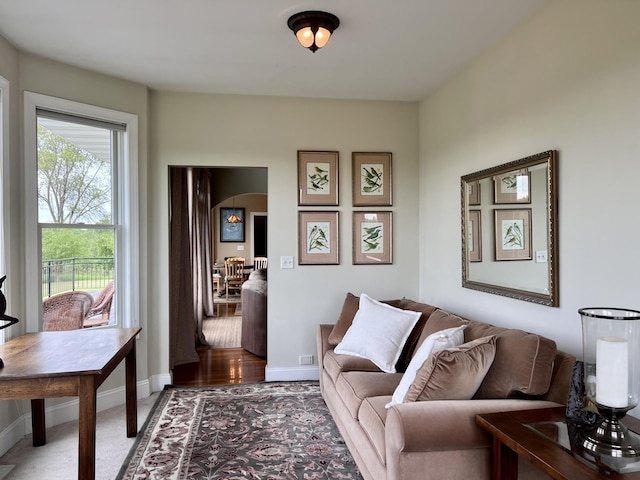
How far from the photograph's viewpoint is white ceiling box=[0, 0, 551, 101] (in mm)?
2273

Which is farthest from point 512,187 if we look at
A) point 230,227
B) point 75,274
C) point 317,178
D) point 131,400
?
point 230,227

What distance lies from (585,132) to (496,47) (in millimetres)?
1037

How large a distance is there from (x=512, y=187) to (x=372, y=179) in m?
1.54

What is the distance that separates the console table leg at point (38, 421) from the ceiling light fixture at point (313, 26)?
9.35 ft

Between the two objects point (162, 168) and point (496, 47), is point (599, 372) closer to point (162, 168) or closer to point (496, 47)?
point (496, 47)

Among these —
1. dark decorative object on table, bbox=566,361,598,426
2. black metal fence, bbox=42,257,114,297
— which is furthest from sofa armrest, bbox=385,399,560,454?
black metal fence, bbox=42,257,114,297

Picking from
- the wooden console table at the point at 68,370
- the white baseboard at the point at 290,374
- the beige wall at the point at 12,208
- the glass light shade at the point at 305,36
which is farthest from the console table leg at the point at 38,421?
the glass light shade at the point at 305,36

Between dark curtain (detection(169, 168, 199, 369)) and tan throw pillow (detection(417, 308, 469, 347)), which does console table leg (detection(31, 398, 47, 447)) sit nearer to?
dark curtain (detection(169, 168, 199, 369))

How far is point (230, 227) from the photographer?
1080 cm

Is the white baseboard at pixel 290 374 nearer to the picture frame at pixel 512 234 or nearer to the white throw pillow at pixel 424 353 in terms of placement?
the white throw pillow at pixel 424 353

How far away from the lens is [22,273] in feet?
9.12

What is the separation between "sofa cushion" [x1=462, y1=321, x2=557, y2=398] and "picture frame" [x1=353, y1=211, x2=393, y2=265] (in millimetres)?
1933

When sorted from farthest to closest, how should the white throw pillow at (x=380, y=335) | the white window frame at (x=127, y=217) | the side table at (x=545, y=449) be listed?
the white window frame at (x=127, y=217), the white throw pillow at (x=380, y=335), the side table at (x=545, y=449)

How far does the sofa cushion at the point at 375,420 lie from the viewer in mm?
1836
